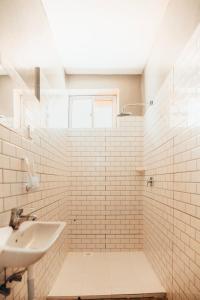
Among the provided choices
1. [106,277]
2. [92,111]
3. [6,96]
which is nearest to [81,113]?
[92,111]

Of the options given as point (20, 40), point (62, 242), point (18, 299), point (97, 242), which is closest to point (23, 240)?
point (18, 299)

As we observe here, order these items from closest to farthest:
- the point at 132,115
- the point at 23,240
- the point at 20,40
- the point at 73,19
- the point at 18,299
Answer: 1. the point at 23,240
2. the point at 18,299
3. the point at 20,40
4. the point at 73,19
5. the point at 132,115

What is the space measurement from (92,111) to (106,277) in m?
2.49

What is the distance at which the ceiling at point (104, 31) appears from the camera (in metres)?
2.58

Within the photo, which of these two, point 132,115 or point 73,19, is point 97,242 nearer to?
point 132,115

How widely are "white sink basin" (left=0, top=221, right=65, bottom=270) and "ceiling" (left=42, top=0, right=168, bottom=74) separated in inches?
86.0

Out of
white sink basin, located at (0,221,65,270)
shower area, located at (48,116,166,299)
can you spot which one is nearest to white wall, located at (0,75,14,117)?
white sink basin, located at (0,221,65,270)

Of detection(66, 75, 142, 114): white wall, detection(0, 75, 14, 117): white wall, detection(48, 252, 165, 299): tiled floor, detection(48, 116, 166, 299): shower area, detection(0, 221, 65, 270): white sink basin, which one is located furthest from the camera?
detection(66, 75, 142, 114): white wall

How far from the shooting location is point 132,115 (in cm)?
400

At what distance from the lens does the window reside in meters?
4.18

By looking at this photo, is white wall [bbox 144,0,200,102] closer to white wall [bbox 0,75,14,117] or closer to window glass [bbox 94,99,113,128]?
window glass [bbox 94,99,113,128]

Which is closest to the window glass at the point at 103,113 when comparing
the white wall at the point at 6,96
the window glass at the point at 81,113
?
the window glass at the point at 81,113

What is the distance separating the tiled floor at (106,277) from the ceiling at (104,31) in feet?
9.28

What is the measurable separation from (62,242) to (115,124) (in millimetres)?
1960
